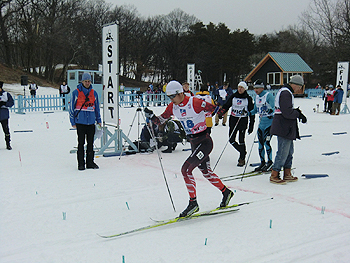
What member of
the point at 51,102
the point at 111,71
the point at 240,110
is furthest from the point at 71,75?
the point at 240,110

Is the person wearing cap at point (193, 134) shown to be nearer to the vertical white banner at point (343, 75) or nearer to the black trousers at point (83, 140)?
the black trousers at point (83, 140)

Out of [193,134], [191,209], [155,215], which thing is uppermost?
[193,134]

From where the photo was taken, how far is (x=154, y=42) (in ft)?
199

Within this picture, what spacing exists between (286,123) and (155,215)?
116 inches

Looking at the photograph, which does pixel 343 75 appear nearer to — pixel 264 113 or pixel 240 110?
pixel 240 110

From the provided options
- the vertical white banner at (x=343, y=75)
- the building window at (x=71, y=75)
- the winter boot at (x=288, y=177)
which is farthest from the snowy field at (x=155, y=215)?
the building window at (x=71, y=75)

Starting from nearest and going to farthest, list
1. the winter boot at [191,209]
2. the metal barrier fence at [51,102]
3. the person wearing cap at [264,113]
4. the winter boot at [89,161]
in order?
1. the winter boot at [191,209]
2. the person wearing cap at [264,113]
3. the winter boot at [89,161]
4. the metal barrier fence at [51,102]

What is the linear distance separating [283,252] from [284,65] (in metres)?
43.9

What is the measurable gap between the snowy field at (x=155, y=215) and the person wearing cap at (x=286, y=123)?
31 cm

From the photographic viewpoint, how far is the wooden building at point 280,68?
145ft

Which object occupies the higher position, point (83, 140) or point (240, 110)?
point (240, 110)

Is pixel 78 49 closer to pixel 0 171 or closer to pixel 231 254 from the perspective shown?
pixel 0 171

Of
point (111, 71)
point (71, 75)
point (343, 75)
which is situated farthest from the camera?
point (71, 75)

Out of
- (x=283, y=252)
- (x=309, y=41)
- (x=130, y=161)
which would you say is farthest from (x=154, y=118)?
(x=309, y=41)
